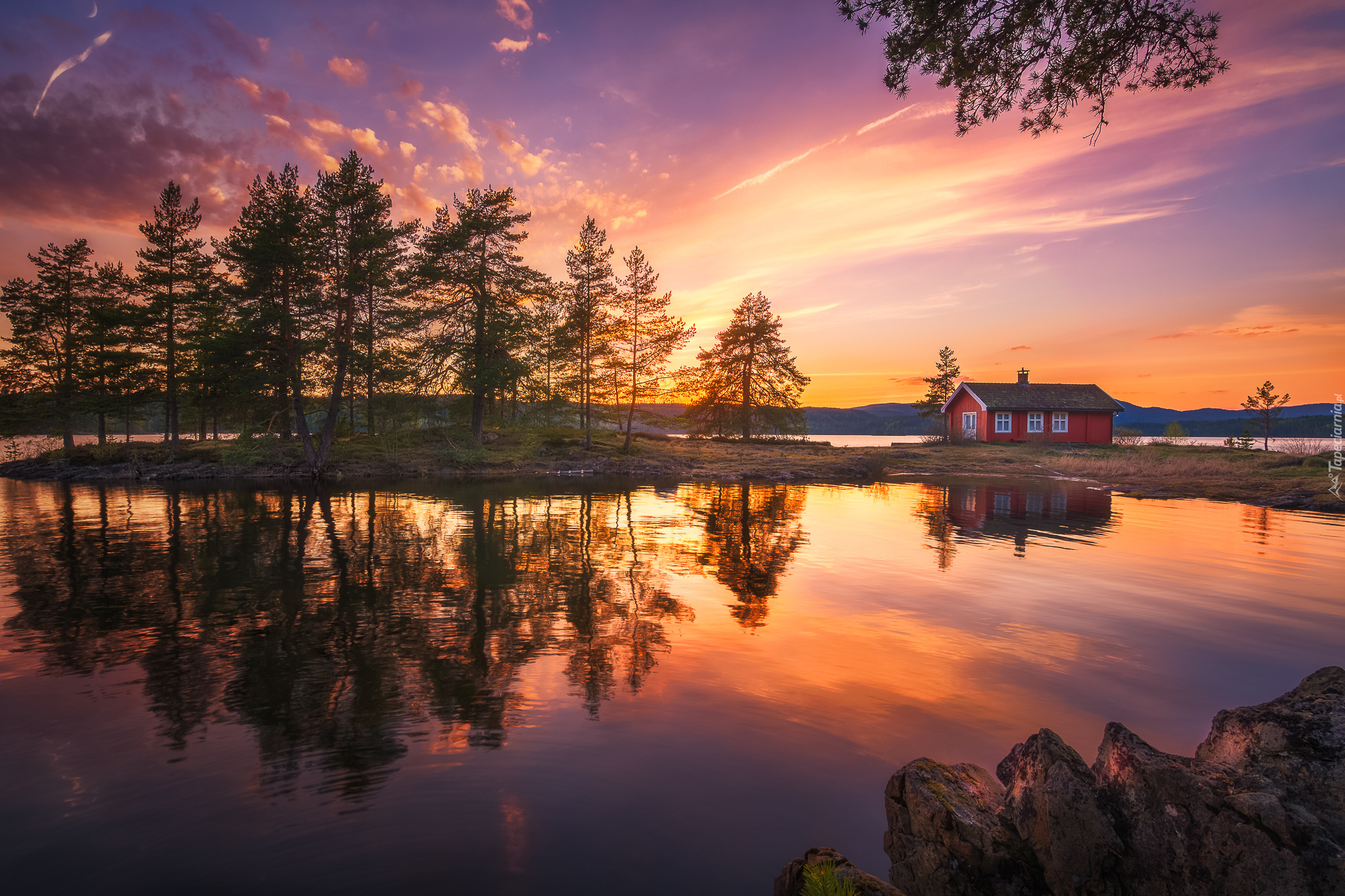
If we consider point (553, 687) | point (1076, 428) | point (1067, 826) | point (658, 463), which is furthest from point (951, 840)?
point (1076, 428)

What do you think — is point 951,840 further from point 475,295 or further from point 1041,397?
point 1041,397

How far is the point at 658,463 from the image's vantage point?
39188 millimetres

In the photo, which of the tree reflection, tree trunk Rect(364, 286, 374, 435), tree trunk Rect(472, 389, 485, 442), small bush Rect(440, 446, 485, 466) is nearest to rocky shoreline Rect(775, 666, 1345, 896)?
the tree reflection

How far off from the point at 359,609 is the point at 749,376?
168 feet

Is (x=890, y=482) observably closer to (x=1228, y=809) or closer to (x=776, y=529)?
(x=776, y=529)

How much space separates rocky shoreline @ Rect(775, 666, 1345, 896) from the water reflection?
3497mm

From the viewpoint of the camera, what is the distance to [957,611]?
31.4 feet

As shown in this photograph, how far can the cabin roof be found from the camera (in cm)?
5456

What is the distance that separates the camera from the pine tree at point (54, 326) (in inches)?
1649

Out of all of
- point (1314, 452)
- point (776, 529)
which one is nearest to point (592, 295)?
point (776, 529)

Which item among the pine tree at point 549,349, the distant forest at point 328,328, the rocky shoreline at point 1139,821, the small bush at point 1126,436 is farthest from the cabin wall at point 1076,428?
the rocky shoreline at point 1139,821

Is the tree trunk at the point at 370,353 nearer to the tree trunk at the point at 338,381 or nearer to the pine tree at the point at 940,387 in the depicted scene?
the tree trunk at the point at 338,381

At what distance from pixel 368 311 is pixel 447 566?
26.5 metres

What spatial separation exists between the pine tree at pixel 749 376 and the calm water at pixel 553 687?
143 ft
